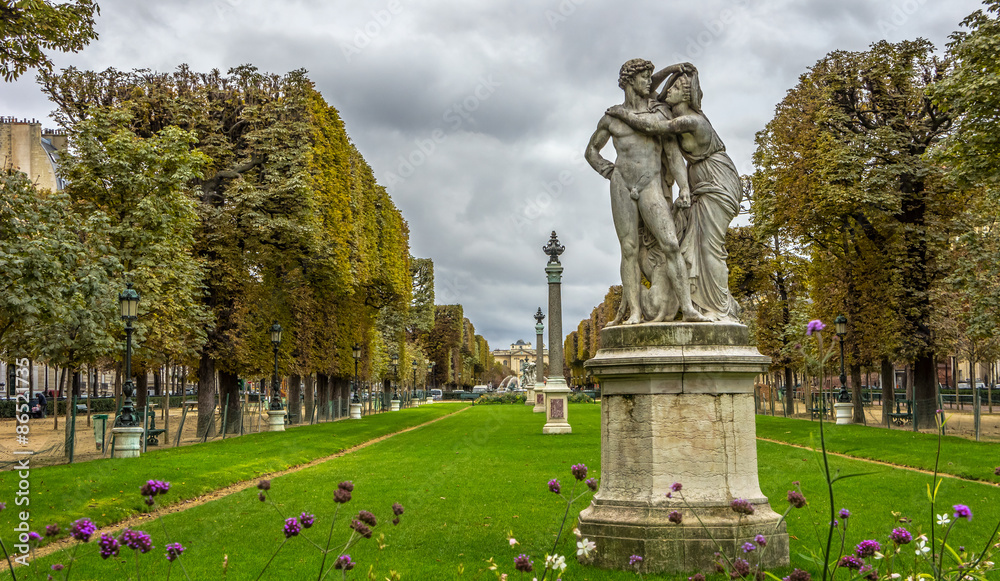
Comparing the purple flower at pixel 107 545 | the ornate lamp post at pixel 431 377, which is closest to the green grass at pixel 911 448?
the purple flower at pixel 107 545

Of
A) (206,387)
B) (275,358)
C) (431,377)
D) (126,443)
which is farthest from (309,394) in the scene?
(431,377)

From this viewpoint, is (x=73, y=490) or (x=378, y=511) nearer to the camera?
(x=378, y=511)

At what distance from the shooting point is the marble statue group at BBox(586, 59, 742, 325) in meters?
7.25

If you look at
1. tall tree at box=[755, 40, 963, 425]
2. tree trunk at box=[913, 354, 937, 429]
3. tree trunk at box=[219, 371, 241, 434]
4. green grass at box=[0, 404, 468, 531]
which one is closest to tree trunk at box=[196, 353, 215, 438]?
tree trunk at box=[219, 371, 241, 434]

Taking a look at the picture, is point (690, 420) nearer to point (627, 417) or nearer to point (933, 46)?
point (627, 417)

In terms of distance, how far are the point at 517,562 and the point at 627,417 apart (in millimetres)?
3462

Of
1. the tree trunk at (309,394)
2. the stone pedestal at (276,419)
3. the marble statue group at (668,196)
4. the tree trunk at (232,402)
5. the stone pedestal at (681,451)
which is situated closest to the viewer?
the stone pedestal at (681,451)

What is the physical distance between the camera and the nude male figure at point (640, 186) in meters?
7.26

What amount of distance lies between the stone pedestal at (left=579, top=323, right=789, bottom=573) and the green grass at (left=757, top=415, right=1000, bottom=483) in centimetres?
532

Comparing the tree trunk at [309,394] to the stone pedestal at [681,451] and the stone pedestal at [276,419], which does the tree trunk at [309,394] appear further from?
the stone pedestal at [681,451]

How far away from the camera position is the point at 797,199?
89.1 feet

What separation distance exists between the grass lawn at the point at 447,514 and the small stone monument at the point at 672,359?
1.49 ft

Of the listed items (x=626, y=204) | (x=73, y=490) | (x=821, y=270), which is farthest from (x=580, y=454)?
(x=821, y=270)

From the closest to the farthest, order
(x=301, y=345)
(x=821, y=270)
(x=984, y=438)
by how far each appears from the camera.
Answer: (x=984, y=438) < (x=821, y=270) < (x=301, y=345)
